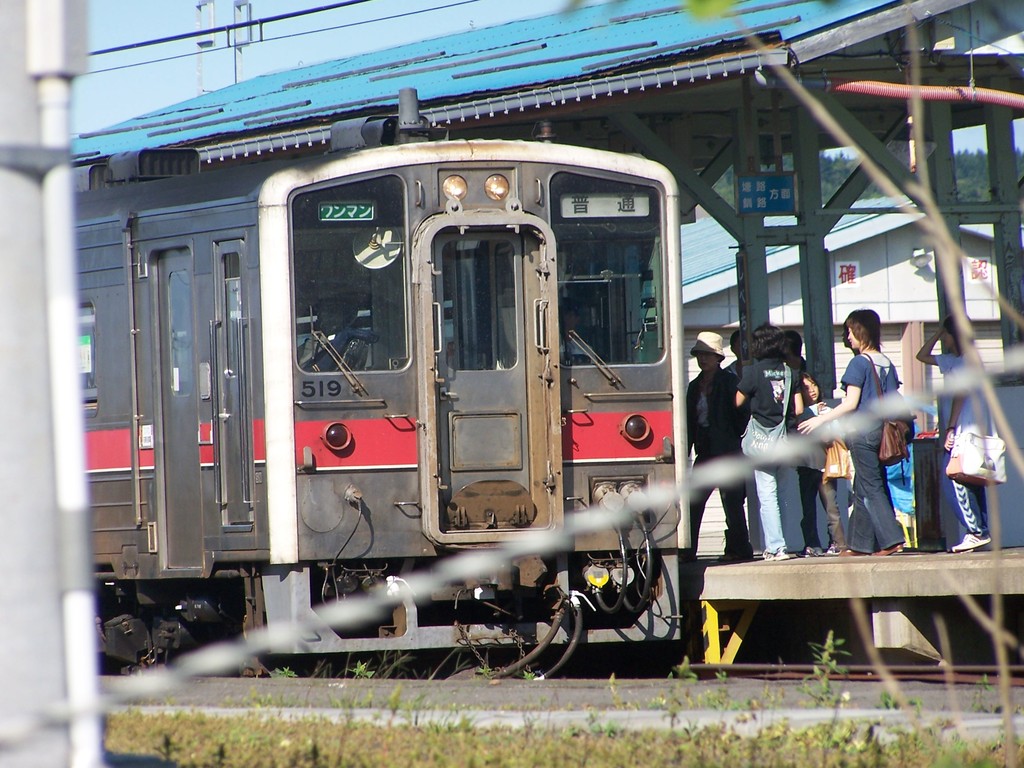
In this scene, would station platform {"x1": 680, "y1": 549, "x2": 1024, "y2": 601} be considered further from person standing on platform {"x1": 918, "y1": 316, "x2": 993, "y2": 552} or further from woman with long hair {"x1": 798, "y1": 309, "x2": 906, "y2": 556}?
woman with long hair {"x1": 798, "y1": 309, "x2": 906, "y2": 556}

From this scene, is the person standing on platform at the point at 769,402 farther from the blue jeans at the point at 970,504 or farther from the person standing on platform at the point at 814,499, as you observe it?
the blue jeans at the point at 970,504

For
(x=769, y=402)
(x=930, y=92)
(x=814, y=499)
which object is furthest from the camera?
(x=930, y=92)

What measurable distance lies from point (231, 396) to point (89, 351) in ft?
5.09

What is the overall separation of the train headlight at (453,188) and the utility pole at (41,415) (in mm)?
5531

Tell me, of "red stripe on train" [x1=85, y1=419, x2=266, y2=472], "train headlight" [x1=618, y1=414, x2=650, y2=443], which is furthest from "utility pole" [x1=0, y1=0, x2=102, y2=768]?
"train headlight" [x1=618, y1=414, x2=650, y2=443]

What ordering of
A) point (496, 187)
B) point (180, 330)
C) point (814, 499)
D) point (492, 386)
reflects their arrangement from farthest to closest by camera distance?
point (814, 499) < point (180, 330) < point (496, 187) < point (492, 386)

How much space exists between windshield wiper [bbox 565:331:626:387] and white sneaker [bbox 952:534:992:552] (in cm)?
238

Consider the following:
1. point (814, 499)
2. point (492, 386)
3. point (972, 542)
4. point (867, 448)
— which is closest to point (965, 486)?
point (972, 542)

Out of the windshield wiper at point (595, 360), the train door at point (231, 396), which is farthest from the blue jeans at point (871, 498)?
the train door at point (231, 396)

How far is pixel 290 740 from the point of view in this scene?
573 cm

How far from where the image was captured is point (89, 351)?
9805 millimetres

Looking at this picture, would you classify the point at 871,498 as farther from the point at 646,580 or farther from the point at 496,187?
the point at 496,187

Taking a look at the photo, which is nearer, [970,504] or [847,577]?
[847,577]

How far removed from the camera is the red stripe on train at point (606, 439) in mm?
8825
